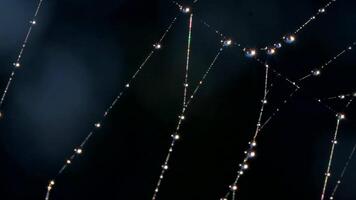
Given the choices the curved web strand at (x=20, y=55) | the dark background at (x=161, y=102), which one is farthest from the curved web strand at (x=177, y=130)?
the curved web strand at (x=20, y=55)

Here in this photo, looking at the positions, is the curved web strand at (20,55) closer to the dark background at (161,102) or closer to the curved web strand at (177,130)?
the dark background at (161,102)

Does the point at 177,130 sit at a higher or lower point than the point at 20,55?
lower

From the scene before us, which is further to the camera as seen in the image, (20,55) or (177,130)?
(177,130)

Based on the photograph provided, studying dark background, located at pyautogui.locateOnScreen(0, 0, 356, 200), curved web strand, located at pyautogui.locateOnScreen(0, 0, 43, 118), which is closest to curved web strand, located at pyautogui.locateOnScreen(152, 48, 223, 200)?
dark background, located at pyautogui.locateOnScreen(0, 0, 356, 200)

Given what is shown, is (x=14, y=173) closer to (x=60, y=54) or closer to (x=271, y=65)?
(x=60, y=54)

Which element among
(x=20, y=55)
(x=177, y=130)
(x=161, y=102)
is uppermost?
(x=20, y=55)

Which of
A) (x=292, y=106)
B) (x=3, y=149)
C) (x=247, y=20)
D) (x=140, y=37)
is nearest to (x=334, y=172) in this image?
(x=292, y=106)

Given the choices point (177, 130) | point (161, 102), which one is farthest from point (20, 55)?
point (177, 130)

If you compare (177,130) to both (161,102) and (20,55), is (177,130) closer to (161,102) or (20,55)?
(161,102)

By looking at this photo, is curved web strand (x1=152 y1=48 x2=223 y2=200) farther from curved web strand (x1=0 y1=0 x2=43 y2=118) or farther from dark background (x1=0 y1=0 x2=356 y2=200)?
curved web strand (x1=0 y1=0 x2=43 y2=118)
